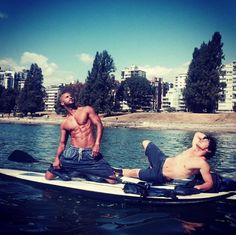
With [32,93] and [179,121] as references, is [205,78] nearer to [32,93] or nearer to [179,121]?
[179,121]

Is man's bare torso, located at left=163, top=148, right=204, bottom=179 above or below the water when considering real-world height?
above

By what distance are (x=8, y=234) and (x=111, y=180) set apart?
3535 mm

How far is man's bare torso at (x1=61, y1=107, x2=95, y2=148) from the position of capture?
8.89 meters

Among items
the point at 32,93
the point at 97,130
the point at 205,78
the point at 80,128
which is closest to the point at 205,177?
the point at 97,130

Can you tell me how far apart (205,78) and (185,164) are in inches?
2490

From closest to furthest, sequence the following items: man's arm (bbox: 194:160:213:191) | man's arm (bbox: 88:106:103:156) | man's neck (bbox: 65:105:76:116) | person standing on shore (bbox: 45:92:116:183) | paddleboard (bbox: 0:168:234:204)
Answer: paddleboard (bbox: 0:168:234:204) < man's arm (bbox: 194:160:213:191) < man's arm (bbox: 88:106:103:156) < person standing on shore (bbox: 45:92:116:183) < man's neck (bbox: 65:105:76:116)

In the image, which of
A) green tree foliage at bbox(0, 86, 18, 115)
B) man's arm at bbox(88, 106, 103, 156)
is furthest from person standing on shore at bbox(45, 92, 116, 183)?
green tree foliage at bbox(0, 86, 18, 115)

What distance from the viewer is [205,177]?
7918 mm

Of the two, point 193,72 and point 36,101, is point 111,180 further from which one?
point 36,101

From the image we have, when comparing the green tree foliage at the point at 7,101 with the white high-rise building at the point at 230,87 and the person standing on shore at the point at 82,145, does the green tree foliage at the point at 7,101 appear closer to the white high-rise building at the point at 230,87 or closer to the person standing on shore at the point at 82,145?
the white high-rise building at the point at 230,87

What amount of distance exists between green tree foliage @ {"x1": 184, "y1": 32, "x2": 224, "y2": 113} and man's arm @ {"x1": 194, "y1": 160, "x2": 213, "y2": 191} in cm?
6220

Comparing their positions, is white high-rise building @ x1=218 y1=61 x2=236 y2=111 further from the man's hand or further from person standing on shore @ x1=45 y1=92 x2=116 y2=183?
the man's hand

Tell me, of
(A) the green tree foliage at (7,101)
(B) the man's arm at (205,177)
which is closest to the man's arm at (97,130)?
(B) the man's arm at (205,177)

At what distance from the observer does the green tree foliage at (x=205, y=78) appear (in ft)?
223
